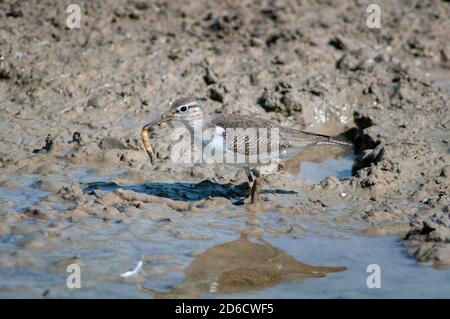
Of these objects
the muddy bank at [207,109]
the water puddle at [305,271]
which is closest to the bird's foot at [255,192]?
the muddy bank at [207,109]

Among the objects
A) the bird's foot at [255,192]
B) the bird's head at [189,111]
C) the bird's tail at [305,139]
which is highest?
the bird's head at [189,111]

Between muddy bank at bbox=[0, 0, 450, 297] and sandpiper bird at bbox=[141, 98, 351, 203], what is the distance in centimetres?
53

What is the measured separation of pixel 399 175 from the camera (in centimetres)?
1054

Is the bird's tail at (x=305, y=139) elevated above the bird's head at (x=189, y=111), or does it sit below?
below

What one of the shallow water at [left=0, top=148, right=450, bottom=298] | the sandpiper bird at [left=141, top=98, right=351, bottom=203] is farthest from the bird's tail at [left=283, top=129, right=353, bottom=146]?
the shallow water at [left=0, top=148, right=450, bottom=298]

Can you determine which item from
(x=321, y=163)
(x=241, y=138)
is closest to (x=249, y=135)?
(x=241, y=138)

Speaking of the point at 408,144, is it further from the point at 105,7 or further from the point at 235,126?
the point at 105,7

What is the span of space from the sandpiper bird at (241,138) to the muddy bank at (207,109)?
20.7 inches

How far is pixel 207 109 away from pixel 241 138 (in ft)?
8.68

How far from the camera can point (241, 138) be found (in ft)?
33.1

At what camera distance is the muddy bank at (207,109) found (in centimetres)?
912

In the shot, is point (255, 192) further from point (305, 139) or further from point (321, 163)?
point (321, 163)

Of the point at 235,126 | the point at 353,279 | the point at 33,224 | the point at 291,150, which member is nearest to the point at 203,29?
the point at 291,150

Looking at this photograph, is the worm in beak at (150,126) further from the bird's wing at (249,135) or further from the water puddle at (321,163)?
the water puddle at (321,163)
